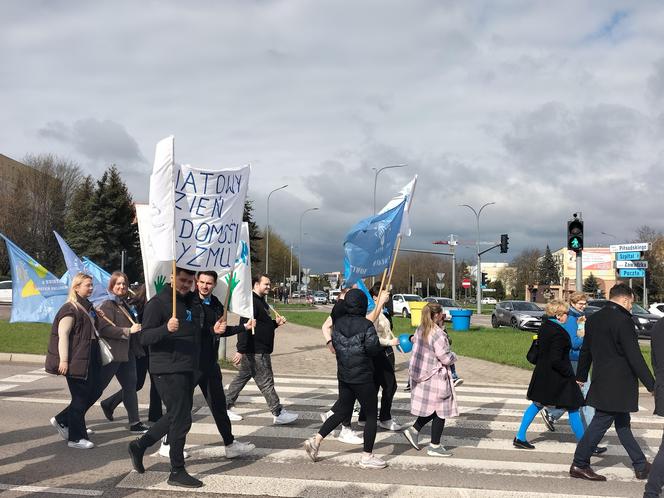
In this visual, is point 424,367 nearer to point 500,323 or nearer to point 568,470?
point 568,470

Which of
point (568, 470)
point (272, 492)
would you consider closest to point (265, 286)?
point (272, 492)

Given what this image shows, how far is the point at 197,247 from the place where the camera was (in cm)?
604

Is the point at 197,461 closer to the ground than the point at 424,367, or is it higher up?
closer to the ground

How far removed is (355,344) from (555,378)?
2148 mm

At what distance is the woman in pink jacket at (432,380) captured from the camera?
6324 millimetres

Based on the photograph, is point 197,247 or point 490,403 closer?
point 197,247

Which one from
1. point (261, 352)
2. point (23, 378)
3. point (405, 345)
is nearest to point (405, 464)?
point (405, 345)

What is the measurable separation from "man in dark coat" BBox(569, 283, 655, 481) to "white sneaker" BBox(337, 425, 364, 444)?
2.15 meters

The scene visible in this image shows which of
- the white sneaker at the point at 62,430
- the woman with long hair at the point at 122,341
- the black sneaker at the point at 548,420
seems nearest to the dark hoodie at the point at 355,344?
the woman with long hair at the point at 122,341

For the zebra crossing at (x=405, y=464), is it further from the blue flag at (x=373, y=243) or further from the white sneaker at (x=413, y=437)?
the blue flag at (x=373, y=243)

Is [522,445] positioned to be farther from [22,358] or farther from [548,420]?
[22,358]

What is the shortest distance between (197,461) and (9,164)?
6310cm

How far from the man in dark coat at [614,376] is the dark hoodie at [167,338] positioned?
348 cm

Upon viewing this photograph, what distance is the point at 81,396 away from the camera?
6.43 m
